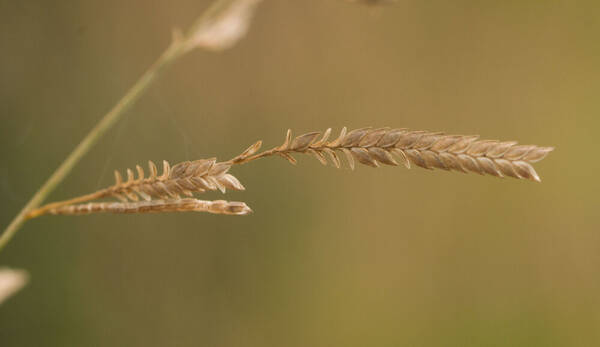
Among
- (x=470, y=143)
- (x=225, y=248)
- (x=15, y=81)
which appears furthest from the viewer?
(x=225, y=248)

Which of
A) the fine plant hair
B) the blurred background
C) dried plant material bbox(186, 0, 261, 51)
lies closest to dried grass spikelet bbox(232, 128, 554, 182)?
the fine plant hair

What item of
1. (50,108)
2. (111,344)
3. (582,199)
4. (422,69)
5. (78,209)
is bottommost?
(111,344)

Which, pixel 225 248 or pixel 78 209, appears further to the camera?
pixel 225 248

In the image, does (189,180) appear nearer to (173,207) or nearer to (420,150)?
(173,207)

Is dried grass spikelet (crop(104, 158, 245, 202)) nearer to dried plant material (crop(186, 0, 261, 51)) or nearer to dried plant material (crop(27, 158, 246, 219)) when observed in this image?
dried plant material (crop(27, 158, 246, 219))

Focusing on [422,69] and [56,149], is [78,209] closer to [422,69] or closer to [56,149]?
[56,149]

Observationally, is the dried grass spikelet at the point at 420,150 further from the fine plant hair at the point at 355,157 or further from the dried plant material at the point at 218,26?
the dried plant material at the point at 218,26

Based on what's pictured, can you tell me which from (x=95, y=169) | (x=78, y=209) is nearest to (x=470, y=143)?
(x=78, y=209)

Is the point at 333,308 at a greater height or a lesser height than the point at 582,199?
lesser
